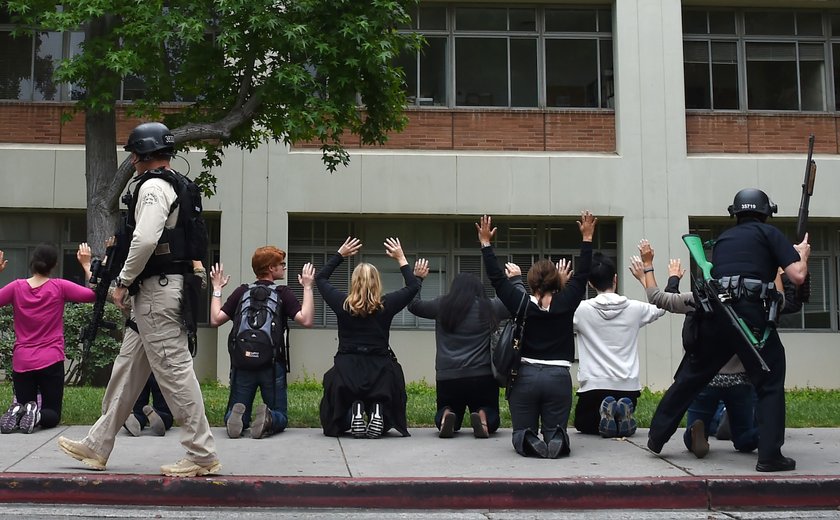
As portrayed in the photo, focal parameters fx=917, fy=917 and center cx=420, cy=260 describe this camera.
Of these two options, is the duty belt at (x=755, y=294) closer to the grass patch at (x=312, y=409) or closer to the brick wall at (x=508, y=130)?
the grass patch at (x=312, y=409)

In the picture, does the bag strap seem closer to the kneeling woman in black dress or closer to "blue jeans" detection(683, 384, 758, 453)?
the kneeling woman in black dress

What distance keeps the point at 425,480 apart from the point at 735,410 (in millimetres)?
2840

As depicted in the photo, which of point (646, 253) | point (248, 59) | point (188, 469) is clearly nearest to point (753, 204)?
point (646, 253)

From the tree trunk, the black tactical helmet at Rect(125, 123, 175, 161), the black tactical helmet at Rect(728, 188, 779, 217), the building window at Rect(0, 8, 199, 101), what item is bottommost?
the black tactical helmet at Rect(728, 188, 779, 217)

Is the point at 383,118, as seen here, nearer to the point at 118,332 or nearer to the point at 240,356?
the point at 118,332

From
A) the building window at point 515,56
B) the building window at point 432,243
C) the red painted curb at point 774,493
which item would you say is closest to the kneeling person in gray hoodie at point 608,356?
the red painted curb at point 774,493

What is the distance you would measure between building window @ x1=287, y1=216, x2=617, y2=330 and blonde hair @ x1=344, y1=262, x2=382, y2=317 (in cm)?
832

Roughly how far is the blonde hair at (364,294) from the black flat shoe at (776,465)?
11.0ft

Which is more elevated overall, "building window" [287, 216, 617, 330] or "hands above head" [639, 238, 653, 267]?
"building window" [287, 216, 617, 330]

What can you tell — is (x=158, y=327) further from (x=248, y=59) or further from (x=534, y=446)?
(x=248, y=59)

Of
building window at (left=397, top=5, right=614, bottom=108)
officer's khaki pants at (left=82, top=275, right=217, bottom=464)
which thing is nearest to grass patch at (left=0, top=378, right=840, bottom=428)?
officer's khaki pants at (left=82, top=275, right=217, bottom=464)

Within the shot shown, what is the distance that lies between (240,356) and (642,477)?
11.7ft

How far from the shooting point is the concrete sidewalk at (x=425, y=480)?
19.4 ft

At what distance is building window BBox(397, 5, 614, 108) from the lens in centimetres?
1681
